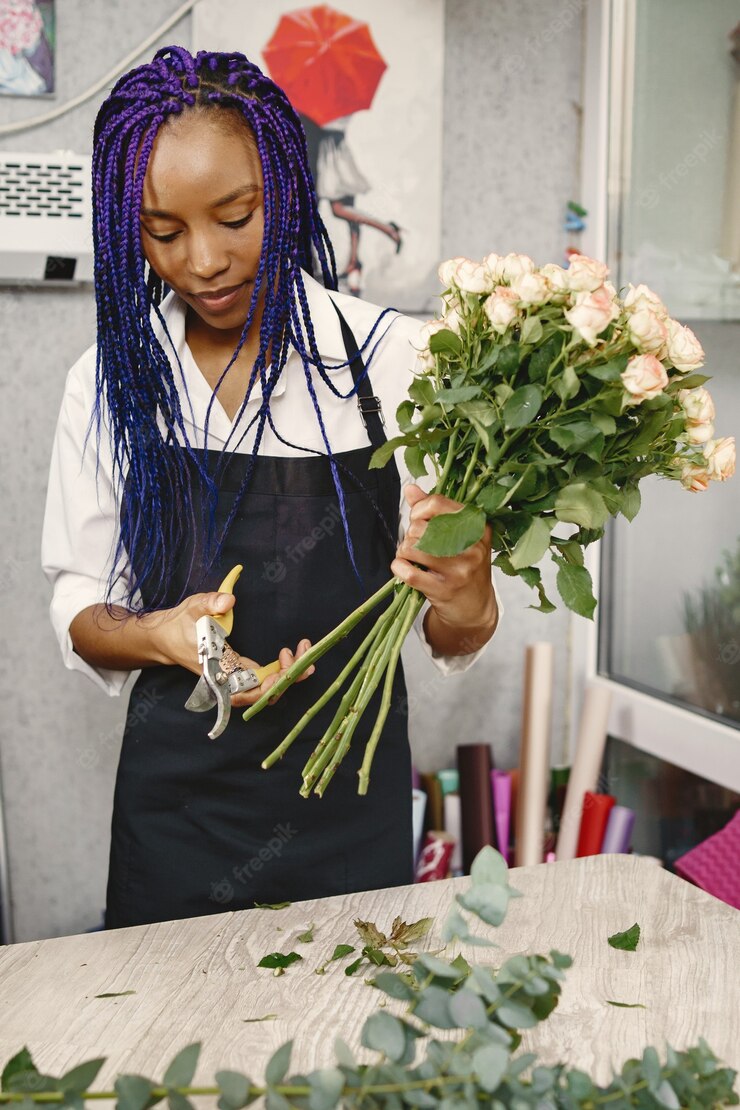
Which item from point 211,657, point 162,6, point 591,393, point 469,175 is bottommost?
point 211,657

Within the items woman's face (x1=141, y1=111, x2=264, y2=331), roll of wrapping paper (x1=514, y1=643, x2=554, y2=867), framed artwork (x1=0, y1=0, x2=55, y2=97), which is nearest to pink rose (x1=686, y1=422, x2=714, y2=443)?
woman's face (x1=141, y1=111, x2=264, y2=331)

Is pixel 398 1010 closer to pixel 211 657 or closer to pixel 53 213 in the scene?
pixel 211 657

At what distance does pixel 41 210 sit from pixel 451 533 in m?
1.57

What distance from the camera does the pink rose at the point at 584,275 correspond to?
947mm

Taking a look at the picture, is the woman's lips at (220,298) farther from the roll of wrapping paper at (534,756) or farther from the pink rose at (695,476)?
the roll of wrapping paper at (534,756)

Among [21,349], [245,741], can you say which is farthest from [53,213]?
[245,741]

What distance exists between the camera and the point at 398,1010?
0.91 meters

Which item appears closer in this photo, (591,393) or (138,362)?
(591,393)

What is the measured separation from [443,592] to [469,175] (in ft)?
5.55

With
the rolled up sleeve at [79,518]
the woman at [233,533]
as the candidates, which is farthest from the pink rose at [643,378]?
the rolled up sleeve at [79,518]

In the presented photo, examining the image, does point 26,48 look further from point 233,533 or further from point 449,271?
point 449,271

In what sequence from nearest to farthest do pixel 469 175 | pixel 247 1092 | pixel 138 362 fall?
pixel 247 1092, pixel 138 362, pixel 469 175

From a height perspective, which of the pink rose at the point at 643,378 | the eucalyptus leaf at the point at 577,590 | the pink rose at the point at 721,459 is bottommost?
the eucalyptus leaf at the point at 577,590

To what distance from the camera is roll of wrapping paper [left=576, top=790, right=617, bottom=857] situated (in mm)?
2328
